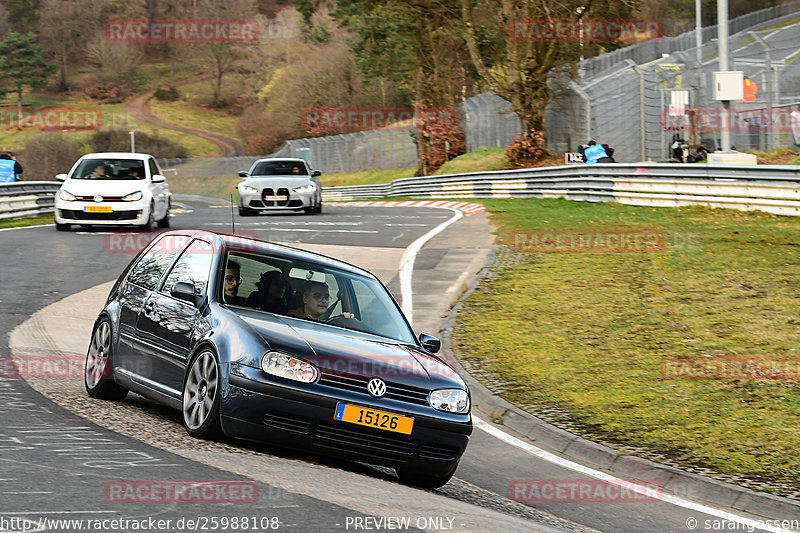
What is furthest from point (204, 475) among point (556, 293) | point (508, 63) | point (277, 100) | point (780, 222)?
point (277, 100)

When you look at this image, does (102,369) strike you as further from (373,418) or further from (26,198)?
(26,198)

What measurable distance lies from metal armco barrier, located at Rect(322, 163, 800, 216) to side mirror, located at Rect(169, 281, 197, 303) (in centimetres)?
1567

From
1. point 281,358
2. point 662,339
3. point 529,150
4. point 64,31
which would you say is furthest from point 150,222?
point 64,31

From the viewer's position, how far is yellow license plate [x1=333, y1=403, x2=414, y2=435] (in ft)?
21.7

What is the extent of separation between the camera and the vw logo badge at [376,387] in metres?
6.72

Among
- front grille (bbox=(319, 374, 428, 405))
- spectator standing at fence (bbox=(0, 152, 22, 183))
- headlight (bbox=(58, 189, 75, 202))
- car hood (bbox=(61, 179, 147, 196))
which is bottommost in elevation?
front grille (bbox=(319, 374, 428, 405))

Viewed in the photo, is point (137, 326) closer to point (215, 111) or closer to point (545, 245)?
point (545, 245)

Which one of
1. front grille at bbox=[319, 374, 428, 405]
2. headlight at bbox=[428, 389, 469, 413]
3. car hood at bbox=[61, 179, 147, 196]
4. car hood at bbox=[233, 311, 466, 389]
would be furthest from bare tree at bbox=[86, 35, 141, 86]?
front grille at bbox=[319, 374, 428, 405]

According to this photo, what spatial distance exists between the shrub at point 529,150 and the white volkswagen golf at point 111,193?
69.9 ft

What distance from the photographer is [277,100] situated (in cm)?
10706

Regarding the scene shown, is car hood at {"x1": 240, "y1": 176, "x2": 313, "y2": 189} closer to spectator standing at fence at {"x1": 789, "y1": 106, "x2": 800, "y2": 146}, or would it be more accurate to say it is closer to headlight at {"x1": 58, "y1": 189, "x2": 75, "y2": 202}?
headlight at {"x1": 58, "y1": 189, "x2": 75, "y2": 202}

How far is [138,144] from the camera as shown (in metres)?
115

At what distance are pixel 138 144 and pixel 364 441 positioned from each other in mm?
112682

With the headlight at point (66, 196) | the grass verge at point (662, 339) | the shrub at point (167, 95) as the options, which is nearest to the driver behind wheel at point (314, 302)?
the grass verge at point (662, 339)
